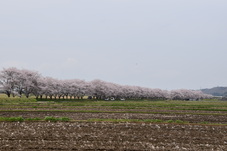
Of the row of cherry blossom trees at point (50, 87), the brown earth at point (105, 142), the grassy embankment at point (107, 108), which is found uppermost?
the row of cherry blossom trees at point (50, 87)

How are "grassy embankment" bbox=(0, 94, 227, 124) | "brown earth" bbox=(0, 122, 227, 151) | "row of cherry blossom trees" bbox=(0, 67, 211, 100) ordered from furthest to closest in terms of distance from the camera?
"row of cherry blossom trees" bbox=(0, 67, 211, 100) < "grassy embankment" bbox=(0, 94, 227, 124) < "brown earth" bbox=(0, 122, 227, 151)

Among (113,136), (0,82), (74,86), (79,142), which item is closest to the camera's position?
(79,142)

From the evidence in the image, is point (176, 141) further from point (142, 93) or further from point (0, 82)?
point (142, 93)

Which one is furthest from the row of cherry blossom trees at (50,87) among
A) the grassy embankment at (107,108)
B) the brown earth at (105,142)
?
the brown earth at (105,142)

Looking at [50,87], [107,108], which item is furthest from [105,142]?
[50,87]

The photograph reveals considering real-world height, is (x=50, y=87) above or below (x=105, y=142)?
above

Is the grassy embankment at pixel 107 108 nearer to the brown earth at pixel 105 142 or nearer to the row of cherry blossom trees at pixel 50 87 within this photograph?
the brown earth at pixel 105 142

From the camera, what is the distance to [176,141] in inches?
675

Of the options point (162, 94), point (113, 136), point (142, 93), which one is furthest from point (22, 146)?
point (162, 94)

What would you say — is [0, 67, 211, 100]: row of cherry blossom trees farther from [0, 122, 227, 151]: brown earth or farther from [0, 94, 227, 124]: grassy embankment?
[0, 122, 227, 151]: brown earth

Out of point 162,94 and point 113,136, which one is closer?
point 113,136

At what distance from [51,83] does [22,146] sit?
103064 millimetres

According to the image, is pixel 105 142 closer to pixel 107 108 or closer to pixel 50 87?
pixel 107 108

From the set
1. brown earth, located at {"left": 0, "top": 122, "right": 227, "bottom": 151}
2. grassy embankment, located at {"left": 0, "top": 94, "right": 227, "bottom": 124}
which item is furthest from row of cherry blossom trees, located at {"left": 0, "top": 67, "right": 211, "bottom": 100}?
brown earth, located at {"left": 0, "top": 122, "right": 227, "bottom": 151}
